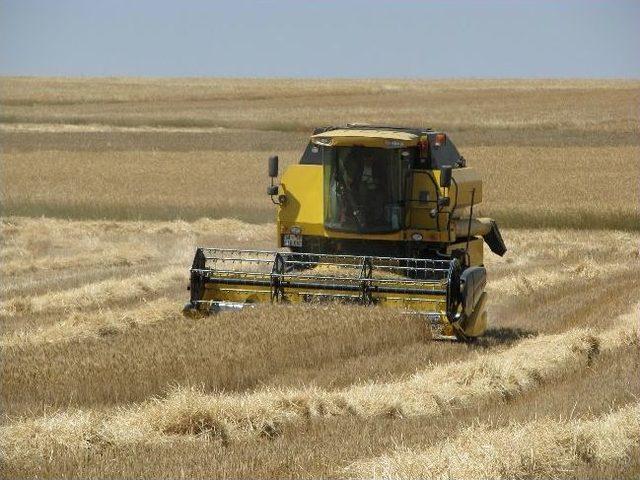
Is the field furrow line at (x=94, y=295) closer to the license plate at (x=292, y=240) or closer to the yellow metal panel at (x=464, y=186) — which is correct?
the license plate at (x=292, y=240)

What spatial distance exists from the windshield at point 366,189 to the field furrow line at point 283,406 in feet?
11.3

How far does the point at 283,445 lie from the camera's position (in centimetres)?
740

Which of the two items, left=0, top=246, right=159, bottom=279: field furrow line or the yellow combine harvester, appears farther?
left=0, top=246, right=159, bottom=279: field furrow line

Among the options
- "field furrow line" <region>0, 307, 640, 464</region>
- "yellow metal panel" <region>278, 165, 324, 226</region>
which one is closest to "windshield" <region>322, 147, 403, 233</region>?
"yellow metal panel" <region>278, 165, 324, 226</region>

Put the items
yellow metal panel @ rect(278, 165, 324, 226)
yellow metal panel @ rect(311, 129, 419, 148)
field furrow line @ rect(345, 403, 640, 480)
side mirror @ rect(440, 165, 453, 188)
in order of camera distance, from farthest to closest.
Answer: yellow metal panel @ rect(278, 165, 324, 226) < yellow metal panel @ rect(311, 129, 419, 148) < side mirror @ rect(440, 165, 453, 188) < field furrow line @ rect(345, 403, 640, 480)

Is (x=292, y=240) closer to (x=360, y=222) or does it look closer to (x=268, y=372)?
(x=360, y=222)

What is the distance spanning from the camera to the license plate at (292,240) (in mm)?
14217

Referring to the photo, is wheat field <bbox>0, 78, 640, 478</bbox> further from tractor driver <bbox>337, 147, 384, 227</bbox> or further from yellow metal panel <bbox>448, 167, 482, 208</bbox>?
tractor driver <bbox>337, 147, 384, 227</bbox>

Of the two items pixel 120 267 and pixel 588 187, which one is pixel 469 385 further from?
pixel 588 187

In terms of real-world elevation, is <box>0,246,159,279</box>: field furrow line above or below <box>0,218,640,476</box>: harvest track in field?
below

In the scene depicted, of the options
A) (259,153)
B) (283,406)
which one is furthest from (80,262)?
(259,153)

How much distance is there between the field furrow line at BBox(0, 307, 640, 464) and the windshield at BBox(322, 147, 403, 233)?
11.3ft

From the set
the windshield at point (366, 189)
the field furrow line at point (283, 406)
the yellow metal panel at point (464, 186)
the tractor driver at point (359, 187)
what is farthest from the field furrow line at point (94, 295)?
the field furrow line at point (283, 406)

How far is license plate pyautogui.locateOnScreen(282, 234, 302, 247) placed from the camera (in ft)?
46.6
